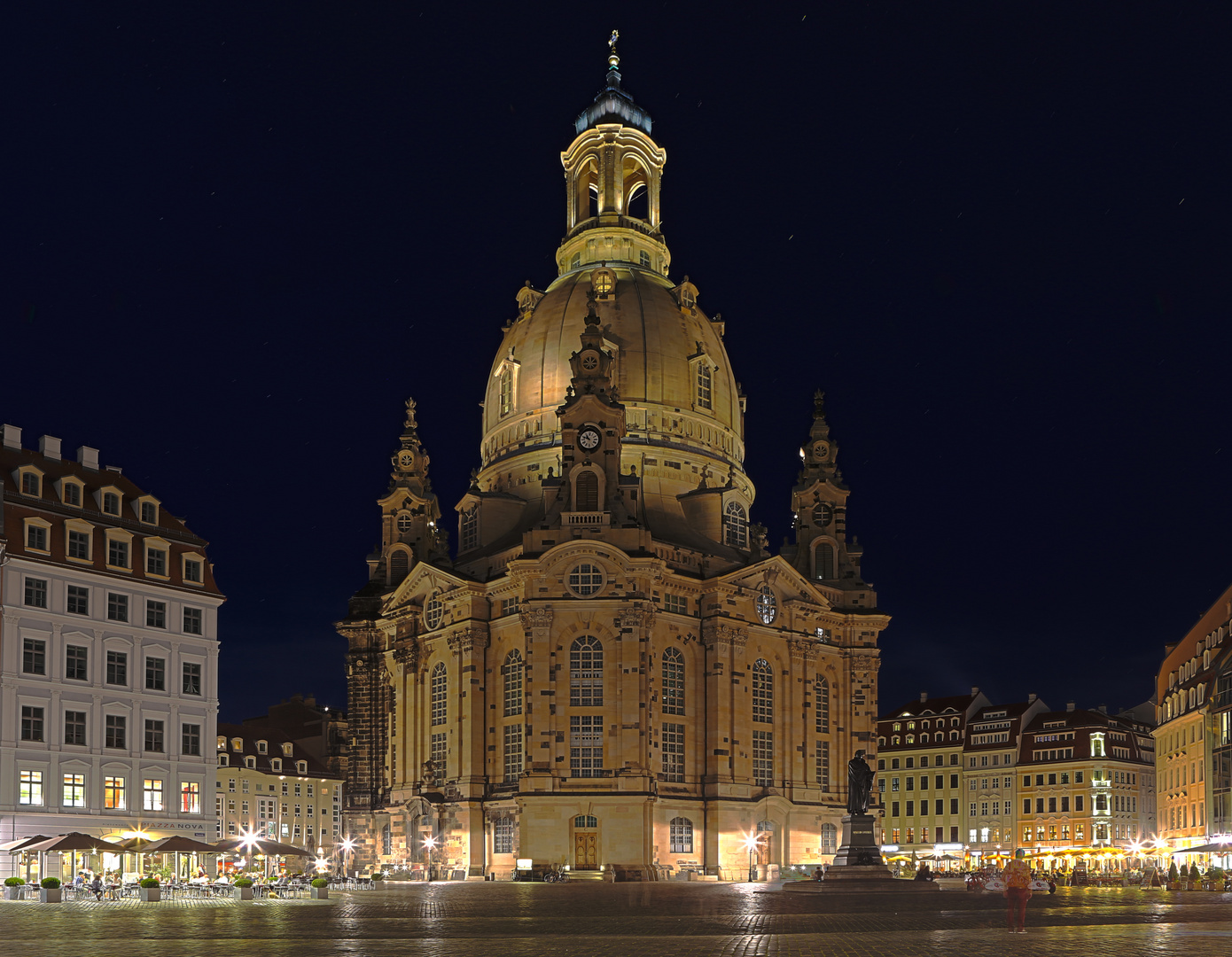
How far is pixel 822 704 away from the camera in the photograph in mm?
114125

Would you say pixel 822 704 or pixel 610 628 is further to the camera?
pixel 822 704

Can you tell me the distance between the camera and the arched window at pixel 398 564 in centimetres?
12119

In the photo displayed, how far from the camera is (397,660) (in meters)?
114

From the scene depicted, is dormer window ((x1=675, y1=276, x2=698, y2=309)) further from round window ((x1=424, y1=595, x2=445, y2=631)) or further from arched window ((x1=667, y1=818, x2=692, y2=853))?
arched window ((x1=667, y1=818, x2=692, y2=853))

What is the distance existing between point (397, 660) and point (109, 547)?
43.2 m

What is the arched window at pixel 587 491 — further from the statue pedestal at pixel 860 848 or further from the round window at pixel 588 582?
the statue pedestal at pixel 860 848

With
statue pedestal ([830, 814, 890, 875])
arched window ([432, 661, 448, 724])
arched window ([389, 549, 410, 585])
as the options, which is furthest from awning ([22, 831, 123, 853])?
arched window ([389, 549, 410, 585])

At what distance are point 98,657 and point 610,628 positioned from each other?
37.8 m

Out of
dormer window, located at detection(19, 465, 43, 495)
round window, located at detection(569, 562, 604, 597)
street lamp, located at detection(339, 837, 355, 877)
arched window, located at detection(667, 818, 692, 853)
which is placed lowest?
street lamp, located at detection(339, 837, 355, 877)

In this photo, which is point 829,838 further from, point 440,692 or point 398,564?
point 398,564

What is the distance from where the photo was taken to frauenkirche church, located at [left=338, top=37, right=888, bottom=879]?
325ft

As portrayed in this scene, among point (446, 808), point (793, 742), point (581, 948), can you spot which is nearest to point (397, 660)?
point (446, 808)

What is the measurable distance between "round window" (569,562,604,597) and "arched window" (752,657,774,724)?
1424cm

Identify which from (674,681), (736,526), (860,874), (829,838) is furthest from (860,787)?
(736,526)
